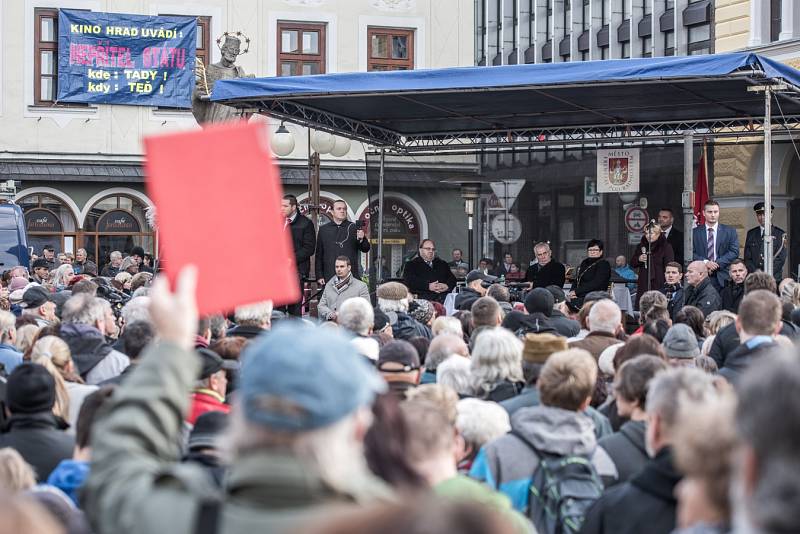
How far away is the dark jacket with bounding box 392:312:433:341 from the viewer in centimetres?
1021

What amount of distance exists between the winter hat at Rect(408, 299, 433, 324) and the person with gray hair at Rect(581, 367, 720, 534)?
24.4 ft

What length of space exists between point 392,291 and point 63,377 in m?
4.63

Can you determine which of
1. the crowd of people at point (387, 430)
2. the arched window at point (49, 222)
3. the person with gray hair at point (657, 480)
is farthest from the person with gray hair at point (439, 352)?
the arched window at point (49, 222)

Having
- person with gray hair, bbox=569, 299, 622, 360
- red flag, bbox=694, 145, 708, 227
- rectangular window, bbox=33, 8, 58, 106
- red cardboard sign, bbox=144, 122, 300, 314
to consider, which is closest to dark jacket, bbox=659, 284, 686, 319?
red flag, bbox=694, 145, 708, 227

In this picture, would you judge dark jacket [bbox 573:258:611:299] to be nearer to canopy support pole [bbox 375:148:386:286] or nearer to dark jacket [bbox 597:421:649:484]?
canopy support pole [bbox 375:148:386:286]

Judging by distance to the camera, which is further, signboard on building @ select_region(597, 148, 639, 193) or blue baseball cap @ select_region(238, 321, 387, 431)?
signboard on building @ select_region(597, 148, 639, 193)

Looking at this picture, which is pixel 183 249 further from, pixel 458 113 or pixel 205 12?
pixel 205 12

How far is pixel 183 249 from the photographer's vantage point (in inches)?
118

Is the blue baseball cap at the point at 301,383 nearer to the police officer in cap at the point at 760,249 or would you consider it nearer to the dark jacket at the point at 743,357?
the dark jacket at the point at 743,357

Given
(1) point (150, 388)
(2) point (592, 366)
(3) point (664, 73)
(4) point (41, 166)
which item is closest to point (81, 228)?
(4) point (41, 166)

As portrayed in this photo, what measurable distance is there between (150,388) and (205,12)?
28.0m

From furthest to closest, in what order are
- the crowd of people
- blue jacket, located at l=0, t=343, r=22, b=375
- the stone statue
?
the stone statue, blue jacket, located at l=0, t=343, r=22, b=375, the crowd of people

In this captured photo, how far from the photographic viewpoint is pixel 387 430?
2914 millimetres

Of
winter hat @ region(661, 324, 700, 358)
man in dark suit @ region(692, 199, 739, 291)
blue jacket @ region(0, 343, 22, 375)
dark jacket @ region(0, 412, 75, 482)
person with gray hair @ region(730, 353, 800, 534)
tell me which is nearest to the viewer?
person with gray hair @ region(730, 353, 800, 534)
